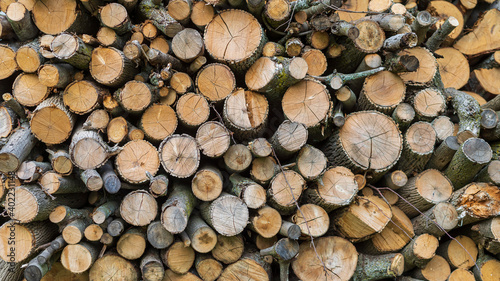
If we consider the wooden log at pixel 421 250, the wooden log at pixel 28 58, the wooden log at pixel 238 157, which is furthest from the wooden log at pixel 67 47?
the wooden log at pixel 421 250

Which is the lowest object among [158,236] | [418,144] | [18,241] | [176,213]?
[18,241]

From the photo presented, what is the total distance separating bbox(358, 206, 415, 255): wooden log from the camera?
3.68 m

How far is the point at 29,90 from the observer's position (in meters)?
3.61

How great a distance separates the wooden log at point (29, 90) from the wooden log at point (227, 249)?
6.82 ft

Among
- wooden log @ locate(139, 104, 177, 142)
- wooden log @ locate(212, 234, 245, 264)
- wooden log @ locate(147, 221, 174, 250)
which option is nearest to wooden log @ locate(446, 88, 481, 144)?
wooden log @ locate(212, 234, 245, 264)

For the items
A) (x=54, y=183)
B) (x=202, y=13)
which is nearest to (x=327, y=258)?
(x=54, y=183)

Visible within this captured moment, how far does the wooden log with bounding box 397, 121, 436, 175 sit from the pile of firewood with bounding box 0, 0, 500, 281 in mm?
12

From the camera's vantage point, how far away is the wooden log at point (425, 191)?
12.2 ft

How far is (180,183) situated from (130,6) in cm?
178

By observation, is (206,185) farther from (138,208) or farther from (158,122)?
(158,122)

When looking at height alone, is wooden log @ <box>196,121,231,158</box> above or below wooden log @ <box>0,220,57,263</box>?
above

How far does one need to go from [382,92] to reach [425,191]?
1034 mm

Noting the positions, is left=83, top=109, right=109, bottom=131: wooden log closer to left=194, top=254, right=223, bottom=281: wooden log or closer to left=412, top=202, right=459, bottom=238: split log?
left=194, top=254, right=223, bottom=281: wooden log

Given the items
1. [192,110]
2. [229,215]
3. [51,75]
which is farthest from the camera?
[192,110]
